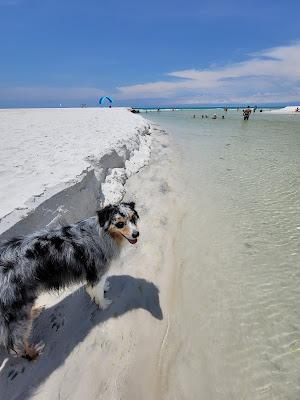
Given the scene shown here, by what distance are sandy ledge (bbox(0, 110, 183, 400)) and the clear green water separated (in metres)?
0.30

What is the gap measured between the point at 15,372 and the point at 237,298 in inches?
158

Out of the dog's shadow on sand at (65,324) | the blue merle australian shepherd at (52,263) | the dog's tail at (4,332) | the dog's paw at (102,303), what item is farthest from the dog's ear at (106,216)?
the dog's tail at (4,332)

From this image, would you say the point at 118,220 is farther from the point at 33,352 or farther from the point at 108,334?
the point at 33,352

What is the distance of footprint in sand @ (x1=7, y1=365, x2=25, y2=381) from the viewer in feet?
11.8

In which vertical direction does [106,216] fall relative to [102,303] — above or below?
above

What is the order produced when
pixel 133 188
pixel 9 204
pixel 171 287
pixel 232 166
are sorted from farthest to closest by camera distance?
pixel 232 166
pixel 133 188
pixel 171 287
pixel 9 204

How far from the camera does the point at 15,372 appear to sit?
3.67 metres

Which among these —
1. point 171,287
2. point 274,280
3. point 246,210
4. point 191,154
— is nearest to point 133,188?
point 246,210

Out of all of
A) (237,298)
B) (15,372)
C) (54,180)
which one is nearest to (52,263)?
(15,372)

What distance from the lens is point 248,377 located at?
13.3ft

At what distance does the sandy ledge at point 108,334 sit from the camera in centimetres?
367

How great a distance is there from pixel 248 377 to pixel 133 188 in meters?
7.48

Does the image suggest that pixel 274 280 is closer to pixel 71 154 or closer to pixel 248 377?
pixel 248 377

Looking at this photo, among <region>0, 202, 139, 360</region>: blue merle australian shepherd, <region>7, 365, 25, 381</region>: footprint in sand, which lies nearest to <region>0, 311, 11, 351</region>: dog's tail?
<region>0, 202, 139, 360</region>: blue merle australian shepherd
